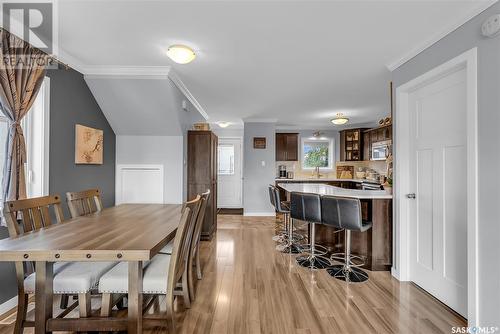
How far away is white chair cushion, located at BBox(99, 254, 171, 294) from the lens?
5.30ft

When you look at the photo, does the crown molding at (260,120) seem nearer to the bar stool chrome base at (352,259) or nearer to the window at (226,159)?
the window at (226,159)

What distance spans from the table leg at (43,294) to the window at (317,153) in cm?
647

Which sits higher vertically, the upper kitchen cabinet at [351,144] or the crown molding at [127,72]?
the crown molding at [127,72]

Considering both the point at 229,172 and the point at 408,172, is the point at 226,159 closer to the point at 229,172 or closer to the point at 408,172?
the point at 229,172

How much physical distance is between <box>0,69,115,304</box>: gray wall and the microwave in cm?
545

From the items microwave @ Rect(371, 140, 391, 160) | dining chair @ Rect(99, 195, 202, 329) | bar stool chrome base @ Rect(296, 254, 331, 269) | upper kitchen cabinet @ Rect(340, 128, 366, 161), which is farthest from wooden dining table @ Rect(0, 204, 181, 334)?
upper kitchen cabinet @ Rect(340, 128, 366, 161)

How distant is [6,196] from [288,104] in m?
4.04

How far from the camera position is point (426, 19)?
79.2 inches

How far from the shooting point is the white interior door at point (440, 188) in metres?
2.08

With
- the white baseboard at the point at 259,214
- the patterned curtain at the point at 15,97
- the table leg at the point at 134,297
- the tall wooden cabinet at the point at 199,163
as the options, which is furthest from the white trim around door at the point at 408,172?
the patterned curtain at the point at 15,97

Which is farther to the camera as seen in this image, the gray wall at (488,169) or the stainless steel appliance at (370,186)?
the stainless steel appliance at (370,186)

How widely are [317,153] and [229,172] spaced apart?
2.65 m

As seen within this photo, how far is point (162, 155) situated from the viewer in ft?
13.3

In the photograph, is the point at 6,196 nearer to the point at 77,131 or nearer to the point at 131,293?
the point at 77,131
